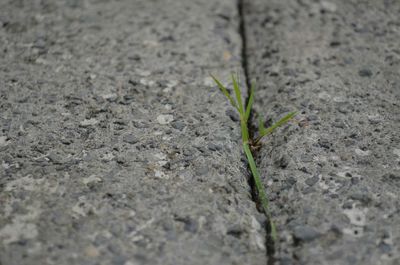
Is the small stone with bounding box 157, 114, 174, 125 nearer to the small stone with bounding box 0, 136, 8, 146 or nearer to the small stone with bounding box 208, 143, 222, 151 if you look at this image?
the small stone with bounding box 208, 143, 222, 151

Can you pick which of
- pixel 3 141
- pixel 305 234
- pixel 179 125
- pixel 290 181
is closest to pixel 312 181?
pixel 290 181

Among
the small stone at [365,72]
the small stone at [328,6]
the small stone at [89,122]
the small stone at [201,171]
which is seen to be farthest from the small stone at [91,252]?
the small stone at [328,6]

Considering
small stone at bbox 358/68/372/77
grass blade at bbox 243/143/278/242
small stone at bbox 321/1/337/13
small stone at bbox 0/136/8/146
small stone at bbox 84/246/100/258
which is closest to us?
small stone at bbox 84/246/100/258

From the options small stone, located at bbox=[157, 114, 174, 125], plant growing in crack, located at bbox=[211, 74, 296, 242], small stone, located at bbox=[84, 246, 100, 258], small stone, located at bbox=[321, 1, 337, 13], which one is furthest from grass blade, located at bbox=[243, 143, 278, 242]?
small stone, located at bbox=[321, 1, 337, 13]

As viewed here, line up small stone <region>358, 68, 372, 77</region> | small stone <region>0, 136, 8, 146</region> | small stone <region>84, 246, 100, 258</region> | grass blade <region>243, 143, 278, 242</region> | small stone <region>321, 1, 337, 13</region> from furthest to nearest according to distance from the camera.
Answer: small stone <region>321, 1, 337, 13</region>, small stone <region>358, 68, 372, 77</region>, small stone <region>0, 136, 8, 146</region>, grass blade <region>243, 143, 278, 242</region>, small stone <region>84, 246, 100, 258</region>

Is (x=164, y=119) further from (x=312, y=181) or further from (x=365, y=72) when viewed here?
(x=365, y=72)

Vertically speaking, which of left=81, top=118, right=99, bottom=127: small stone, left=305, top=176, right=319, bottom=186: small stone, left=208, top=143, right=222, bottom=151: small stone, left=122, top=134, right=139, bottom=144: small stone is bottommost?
left=305, top=176, right=319, bottom=186: small stone

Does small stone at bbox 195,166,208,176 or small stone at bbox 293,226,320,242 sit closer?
small stone at bbox 293,226,320,242

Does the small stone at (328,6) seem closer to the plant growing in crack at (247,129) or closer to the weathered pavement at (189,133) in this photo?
the weathered pavement at (189,133)

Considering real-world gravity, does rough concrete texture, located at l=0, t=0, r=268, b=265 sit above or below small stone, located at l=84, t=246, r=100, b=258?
above

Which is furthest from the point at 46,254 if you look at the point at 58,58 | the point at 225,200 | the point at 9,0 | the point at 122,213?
the point at 9,0
